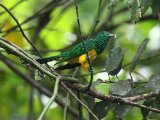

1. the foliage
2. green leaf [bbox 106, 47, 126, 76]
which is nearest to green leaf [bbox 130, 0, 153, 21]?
the foliage

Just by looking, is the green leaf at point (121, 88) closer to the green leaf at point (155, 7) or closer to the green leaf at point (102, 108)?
the green leaf at point (102, 108)

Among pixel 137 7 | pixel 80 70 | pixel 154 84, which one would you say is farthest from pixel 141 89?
pixel 80 70

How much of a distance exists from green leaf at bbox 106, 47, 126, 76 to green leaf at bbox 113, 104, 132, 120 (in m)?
0.14

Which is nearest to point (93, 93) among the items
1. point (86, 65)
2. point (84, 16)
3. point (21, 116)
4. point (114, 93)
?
point (114, 93)

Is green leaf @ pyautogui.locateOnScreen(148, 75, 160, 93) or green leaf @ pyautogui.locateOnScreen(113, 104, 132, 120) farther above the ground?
green leaf @ pyautogui.locateOnScreen(148, 75, 160, 93)

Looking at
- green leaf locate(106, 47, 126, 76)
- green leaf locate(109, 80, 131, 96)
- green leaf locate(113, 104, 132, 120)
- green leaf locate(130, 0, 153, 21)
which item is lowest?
green leaf locate(113, 104, 132, 120)

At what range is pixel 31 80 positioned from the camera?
7.88ft

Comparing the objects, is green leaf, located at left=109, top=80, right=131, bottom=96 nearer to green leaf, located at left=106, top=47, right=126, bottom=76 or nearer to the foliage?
the foliage

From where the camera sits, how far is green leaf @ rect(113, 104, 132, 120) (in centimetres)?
141

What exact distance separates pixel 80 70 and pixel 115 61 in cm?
92

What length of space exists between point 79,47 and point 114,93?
207 mm

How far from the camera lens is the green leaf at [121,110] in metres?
1.41

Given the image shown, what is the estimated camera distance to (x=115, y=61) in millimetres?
1530

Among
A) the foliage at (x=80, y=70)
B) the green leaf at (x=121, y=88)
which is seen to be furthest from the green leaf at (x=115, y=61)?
the green leaf at (x=121, y=88)
